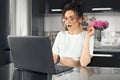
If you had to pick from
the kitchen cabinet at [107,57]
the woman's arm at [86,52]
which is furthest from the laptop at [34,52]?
the kitchen cabinet at [107,57]

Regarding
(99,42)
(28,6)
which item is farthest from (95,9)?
(28,6)

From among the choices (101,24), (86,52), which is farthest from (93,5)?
(86,52)

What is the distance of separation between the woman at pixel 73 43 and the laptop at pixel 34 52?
16.0 inches

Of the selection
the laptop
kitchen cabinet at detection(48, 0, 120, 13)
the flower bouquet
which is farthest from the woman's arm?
kitchen cabinet at detection(48, 0, 120, 13)

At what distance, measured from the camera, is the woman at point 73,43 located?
159 cm

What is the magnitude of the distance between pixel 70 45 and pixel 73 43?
3cm

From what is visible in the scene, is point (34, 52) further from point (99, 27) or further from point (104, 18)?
point (104, 18)

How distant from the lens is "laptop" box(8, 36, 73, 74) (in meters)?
1.10

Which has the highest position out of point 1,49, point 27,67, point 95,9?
point 95,9

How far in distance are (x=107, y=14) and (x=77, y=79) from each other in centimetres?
262

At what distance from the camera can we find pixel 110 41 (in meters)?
3.52

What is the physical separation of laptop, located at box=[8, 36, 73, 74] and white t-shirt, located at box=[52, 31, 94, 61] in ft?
1.42

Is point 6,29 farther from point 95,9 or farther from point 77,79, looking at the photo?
point 77,79

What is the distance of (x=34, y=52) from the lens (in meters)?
1.12
